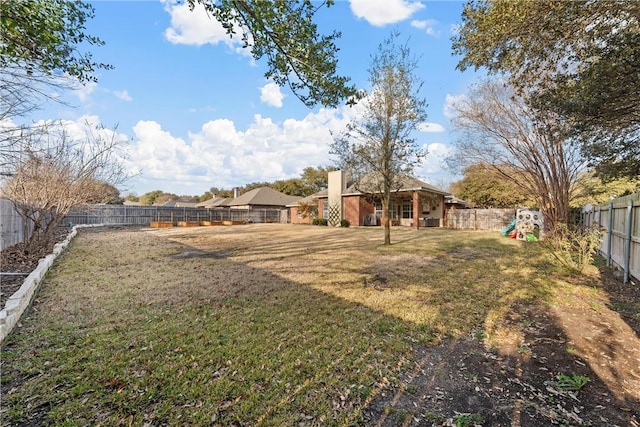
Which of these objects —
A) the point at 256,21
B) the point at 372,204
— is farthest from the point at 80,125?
the point at 372,204

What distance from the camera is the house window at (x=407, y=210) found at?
22.2 metres

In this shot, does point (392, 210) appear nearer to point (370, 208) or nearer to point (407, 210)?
point (407, 210)

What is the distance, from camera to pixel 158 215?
26312 millimetres

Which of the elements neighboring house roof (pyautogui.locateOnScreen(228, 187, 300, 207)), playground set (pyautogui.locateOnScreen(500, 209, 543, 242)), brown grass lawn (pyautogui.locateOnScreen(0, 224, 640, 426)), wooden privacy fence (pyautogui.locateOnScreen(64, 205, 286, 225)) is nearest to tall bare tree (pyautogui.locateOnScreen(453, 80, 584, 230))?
playground set (pyautogui.locateOnScreen(500, 209, 543, 242))

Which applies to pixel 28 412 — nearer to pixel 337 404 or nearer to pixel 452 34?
pixel 337 404

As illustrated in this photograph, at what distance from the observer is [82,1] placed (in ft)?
10.8

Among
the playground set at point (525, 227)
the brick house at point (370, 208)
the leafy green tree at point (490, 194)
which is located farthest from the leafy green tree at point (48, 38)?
the leafy green tree at point (490, 194)

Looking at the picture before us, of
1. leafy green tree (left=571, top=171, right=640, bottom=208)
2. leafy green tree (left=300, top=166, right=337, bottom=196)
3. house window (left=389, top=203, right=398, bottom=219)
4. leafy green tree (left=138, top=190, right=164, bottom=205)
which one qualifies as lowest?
house window (left=389, top=203, right=398, bottom=219)

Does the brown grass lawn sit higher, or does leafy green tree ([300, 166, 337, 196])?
leafy green tree ([300, 166, 337, 196])

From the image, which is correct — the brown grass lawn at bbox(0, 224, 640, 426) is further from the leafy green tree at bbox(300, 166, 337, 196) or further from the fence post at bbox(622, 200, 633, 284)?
the leafy green tree at bbox(300, 166, 337, 196)

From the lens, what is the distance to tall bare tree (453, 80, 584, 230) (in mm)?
11677

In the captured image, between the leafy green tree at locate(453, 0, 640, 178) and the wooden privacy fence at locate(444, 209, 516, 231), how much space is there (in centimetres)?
1465

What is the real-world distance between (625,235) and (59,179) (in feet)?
45.1

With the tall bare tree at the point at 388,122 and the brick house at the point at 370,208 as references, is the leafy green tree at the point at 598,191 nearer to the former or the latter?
the brick house at the point at 370,208
